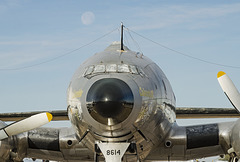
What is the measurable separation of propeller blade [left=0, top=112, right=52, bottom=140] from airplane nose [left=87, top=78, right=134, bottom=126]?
11.0 feet

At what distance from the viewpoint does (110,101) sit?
963 cm

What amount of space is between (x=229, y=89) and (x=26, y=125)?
6.39 meters

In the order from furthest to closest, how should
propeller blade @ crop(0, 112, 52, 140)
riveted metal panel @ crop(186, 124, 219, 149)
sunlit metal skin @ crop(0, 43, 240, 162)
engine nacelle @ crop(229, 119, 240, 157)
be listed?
1. riveted metal panel @ crop(186, 124, 219, 149)
2. propeller blade @ crop(0, 112, 52, 140)
3. engine nacelle @ crop(229, 119, 240, 157)
4. sunlit metal skin @ crop(0, 43, 240, 162)

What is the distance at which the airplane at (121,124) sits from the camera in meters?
10.2

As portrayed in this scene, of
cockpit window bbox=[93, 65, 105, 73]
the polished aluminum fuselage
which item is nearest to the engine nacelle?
the polished aluminum fuselage

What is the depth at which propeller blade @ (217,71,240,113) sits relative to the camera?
520 inches

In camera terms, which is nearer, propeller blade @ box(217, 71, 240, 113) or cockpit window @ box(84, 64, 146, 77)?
cockpit window @ box(84, 64, 146, 77)

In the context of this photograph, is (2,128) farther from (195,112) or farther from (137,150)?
(195,112)

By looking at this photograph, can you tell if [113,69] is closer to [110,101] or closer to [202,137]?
[110,101]


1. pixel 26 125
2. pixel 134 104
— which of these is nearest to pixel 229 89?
pixel 134 104

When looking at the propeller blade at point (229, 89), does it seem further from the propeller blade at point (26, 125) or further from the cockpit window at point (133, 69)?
the propeller blade at point (26, 125)

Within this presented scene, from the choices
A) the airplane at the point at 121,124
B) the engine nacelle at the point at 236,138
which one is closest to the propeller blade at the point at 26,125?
the airplane at the point at 121,124

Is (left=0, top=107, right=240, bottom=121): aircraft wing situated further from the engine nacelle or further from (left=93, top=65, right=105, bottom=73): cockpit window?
(left=93, top=65, right=105, bottom=73): cockpit window

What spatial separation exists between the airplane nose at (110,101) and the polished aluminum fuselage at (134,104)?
19 cm
